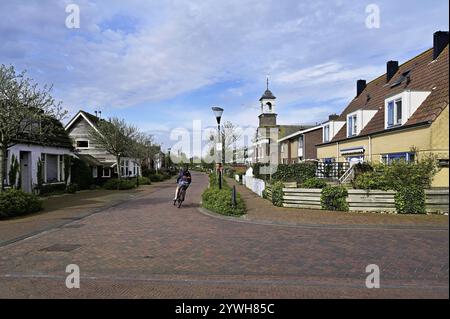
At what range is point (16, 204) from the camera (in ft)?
42.2

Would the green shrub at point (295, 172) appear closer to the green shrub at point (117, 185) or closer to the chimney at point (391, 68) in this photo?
the chimney at point (391, 68)

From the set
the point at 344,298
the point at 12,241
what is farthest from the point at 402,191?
the point at 12,241

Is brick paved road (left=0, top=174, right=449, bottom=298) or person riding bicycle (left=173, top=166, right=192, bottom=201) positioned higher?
person riding bicycle (left=173, top=166, right=192, bottom=201)

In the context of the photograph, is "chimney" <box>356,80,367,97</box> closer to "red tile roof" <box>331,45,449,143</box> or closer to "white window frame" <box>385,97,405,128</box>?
"red tile roof" <box>331,45,449,143</box>

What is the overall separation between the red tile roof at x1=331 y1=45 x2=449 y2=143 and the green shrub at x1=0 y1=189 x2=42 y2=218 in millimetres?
15783

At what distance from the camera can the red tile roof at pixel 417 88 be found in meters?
16.3

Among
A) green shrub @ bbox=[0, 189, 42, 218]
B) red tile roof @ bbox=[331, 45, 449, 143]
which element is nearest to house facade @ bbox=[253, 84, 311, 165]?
red tile roof @ bbox=[331, 45, 449, 143]

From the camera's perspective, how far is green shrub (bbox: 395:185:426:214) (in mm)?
12344

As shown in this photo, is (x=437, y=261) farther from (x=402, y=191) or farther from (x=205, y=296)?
(x=402, y=191)

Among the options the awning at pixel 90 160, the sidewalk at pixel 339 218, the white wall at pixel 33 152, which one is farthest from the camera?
the awning at pixel 90 160

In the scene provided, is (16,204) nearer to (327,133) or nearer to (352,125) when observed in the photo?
(352,125)

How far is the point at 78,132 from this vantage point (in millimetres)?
35344

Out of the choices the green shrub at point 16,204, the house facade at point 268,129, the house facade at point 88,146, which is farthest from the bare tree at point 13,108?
the house facade at point 268,129
